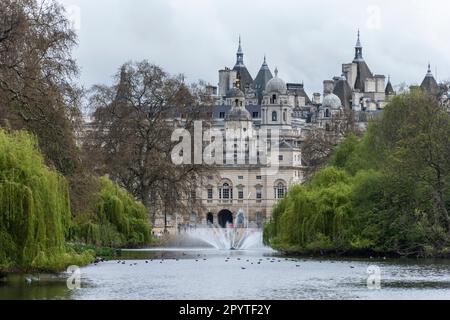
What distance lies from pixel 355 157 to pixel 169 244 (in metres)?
13.5

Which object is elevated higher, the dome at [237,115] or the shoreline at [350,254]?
the dome at [237,115]

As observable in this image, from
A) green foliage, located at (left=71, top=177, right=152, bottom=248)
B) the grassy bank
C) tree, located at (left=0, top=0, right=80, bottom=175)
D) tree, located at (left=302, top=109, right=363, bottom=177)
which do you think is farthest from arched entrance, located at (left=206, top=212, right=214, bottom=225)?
the grassy bank

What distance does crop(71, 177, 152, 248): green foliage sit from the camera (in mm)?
60062

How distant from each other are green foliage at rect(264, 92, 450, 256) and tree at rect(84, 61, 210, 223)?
16.3m

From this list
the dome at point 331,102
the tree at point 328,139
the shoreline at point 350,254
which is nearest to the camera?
the shoreline at point 350,254

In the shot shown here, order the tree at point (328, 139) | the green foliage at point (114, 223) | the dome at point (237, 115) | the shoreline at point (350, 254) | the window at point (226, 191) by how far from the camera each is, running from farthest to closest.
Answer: the dome at point (237, 115), the window at point (226, 191), the tree at point (328, 139), the green foliage at point (114, 223), the shoreline at point (350, 254)

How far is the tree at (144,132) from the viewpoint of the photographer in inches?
3029

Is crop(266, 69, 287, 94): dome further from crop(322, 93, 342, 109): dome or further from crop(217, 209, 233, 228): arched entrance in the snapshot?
crop(217, 209, 233, 228): arched entrance

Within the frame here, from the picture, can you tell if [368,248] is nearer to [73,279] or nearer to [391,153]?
[391,153]

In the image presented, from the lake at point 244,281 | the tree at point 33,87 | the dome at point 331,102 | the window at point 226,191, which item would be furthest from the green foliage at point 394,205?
the dome at point 331,102

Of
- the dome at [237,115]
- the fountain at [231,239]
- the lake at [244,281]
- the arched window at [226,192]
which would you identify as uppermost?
the dome at [237,115]

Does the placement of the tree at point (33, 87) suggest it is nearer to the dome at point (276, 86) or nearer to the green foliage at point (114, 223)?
the green foliage at point (114, 223)

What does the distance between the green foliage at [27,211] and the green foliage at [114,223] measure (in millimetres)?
19429

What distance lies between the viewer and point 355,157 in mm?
69688
